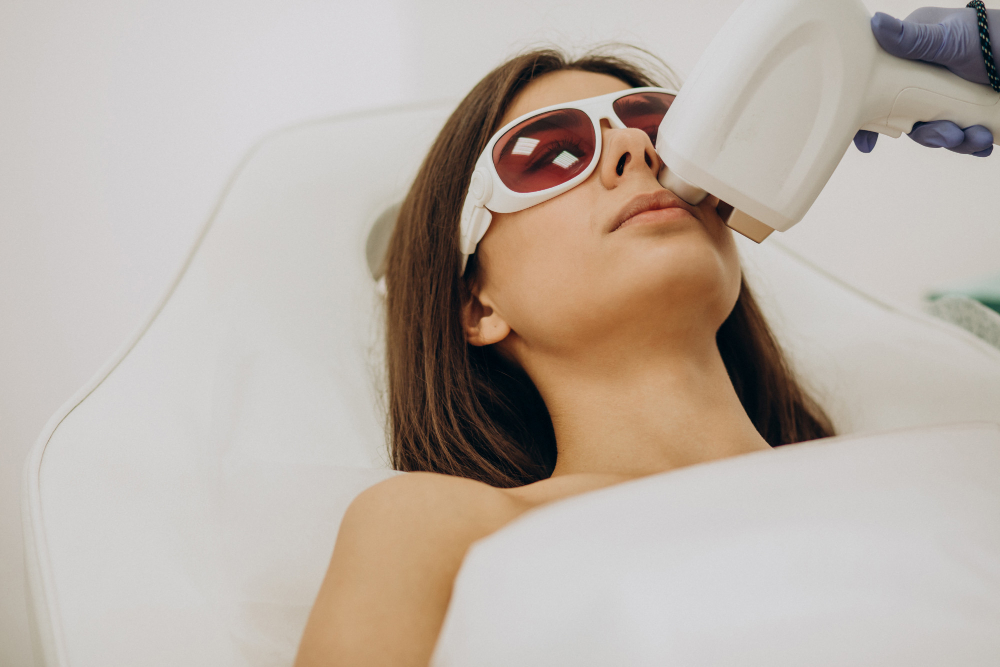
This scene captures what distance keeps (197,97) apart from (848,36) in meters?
1.45

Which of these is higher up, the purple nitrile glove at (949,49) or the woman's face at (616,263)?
the purple nitrile glove at (949,49)

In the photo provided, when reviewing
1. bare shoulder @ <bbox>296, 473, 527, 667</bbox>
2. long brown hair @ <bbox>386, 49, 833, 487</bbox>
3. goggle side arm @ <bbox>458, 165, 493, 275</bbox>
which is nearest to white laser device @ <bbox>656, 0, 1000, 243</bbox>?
goggle side arm @ <bbox>458, 165, 493, 275</bbox>

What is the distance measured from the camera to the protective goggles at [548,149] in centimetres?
97

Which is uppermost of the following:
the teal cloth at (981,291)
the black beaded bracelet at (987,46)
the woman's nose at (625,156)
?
the black beaded bracelet at (987,46)

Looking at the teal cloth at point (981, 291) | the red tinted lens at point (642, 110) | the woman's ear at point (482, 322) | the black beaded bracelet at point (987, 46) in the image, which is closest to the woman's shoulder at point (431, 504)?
the woman's ear at point (482, 322)

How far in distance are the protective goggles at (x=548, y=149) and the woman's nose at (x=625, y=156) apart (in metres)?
0.02

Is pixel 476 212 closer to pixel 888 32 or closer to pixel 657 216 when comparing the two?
pixel 657 216

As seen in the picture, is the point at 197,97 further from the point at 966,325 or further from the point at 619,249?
the point at 966,325

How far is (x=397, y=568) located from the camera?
0.64 meters

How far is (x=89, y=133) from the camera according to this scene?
1554 millimetres

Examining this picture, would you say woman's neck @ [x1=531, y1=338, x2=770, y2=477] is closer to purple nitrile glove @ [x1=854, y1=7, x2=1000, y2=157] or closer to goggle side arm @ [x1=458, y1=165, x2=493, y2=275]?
goggle side arm @ [x1=458, y1=165, x2=493, y2=275]

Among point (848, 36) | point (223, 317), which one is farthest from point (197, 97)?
point (848, 36)

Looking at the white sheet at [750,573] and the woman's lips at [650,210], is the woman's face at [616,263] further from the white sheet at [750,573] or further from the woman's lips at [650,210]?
the white sheet at [750,573]

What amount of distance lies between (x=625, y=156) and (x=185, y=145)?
118 cm
